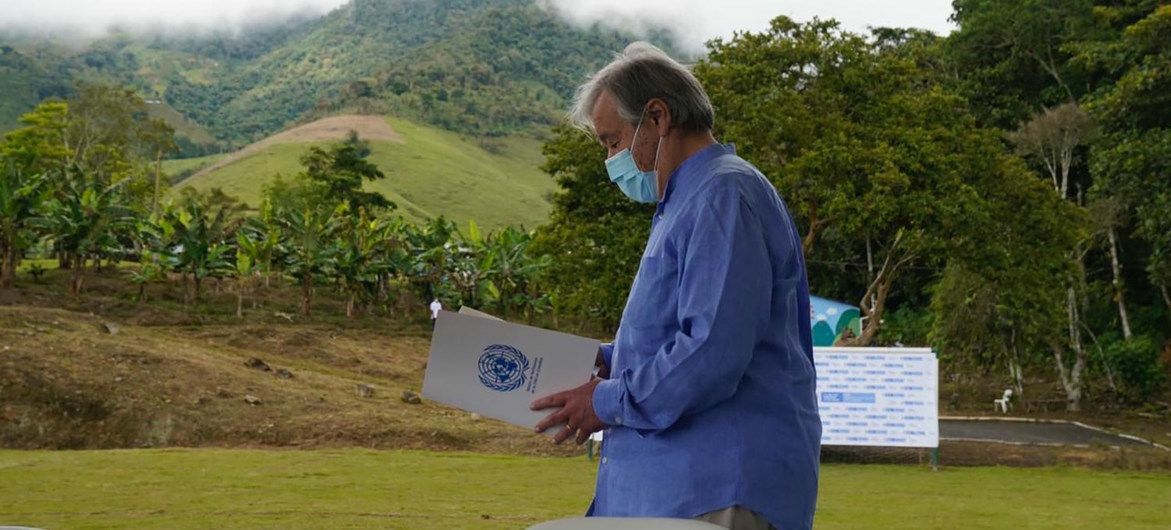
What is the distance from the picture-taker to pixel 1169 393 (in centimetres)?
2619

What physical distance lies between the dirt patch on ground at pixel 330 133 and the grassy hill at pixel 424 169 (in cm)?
6

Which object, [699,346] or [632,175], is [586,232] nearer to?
[632,175]

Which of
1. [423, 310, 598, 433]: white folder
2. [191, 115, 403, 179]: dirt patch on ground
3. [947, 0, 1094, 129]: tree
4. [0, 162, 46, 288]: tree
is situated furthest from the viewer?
[191, 115, 403, 179]: dirt patch on ground

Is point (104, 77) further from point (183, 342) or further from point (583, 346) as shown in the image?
point (583, 346)

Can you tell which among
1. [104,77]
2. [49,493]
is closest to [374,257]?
[49,493]

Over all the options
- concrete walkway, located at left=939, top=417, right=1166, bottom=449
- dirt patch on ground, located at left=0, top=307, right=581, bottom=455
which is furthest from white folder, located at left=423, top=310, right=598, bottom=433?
concrete walkway, located at left=939, top=417, right=1166, bottom=449

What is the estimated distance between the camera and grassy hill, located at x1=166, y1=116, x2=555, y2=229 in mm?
68875

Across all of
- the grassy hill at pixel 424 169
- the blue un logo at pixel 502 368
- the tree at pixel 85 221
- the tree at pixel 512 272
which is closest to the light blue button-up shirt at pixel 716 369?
the blue un logo at pixel 502 368

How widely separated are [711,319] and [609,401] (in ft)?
0.99

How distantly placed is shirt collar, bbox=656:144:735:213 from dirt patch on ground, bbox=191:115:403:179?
237 feet

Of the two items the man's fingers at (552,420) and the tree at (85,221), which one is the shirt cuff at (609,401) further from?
the tree at (85,221)

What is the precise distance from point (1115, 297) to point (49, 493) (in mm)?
23606

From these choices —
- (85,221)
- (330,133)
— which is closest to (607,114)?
(85,221)

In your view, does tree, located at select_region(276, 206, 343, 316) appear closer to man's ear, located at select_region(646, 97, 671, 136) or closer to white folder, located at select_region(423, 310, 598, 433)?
white folder, located at select_region(423, 310, 598, 433)
